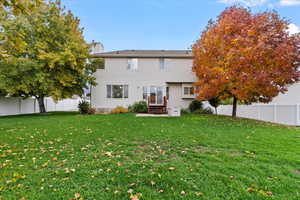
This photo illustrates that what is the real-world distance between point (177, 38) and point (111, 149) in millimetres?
20470

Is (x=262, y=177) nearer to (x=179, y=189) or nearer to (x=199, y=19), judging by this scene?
(x=179, y=189)

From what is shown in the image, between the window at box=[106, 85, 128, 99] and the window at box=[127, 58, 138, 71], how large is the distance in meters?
1.79

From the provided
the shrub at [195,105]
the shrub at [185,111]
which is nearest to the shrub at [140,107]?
the shrub at [185,111]

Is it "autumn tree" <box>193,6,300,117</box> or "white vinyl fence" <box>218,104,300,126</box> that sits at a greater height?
"autumn tree" <box>193,6,300,117</box>

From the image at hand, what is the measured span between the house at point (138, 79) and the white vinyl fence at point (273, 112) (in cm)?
469

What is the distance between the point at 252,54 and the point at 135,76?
10.2 meters

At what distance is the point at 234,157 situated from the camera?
163 inches

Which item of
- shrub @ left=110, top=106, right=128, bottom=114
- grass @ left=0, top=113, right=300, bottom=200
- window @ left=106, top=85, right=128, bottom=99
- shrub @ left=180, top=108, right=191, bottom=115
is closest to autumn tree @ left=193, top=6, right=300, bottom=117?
grass @ left=0, top=113, right=300, bottom=200

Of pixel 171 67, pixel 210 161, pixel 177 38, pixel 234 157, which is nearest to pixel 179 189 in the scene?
pixel 210 161

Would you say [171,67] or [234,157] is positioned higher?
[171,67]

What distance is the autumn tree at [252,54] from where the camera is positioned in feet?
27.7

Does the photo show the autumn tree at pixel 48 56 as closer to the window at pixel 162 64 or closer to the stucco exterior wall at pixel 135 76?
the stucco exterior wall at pixel 135 76

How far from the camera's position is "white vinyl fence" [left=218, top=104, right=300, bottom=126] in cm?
1076

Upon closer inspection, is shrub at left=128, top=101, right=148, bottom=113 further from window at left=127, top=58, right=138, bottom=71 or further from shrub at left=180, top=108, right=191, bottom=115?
window at left=127, top=58, right=138, bottom=71
